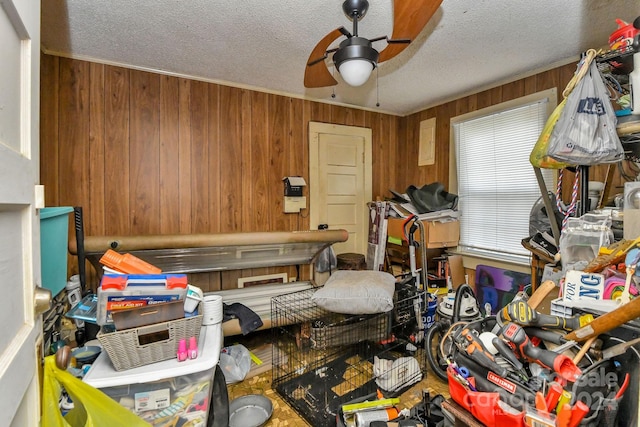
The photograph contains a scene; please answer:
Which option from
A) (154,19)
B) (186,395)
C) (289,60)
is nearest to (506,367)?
(186,395)

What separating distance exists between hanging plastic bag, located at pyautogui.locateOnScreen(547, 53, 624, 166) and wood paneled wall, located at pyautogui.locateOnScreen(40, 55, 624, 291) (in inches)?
48.8

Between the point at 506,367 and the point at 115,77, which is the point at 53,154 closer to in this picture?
the point at 115,77

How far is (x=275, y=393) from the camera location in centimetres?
201

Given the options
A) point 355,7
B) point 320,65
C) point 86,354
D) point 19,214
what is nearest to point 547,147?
point 355,7

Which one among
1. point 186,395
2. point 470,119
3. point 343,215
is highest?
point 470,119

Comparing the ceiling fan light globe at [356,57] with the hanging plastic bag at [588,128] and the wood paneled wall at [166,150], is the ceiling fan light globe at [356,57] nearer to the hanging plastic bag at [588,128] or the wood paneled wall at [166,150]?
the hanging plastic bag at [588,128]

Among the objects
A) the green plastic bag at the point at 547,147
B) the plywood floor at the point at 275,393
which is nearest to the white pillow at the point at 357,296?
the plywood floor at the point at 275,393

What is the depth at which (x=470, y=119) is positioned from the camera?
3053 mm

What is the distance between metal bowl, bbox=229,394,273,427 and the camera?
1706 mm

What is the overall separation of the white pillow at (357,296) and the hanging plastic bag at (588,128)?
1.18 meters

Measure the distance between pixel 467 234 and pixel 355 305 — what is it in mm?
1830

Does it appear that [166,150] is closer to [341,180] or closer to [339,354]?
[341,180]

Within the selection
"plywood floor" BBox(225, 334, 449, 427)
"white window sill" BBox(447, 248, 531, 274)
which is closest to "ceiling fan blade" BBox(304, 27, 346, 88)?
"plywood floor" BBox(225, 334, 449, 427)

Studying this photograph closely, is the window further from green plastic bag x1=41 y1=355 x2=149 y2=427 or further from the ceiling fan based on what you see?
green plastic bag x1=41 y1=355 x2=149 y2=427
